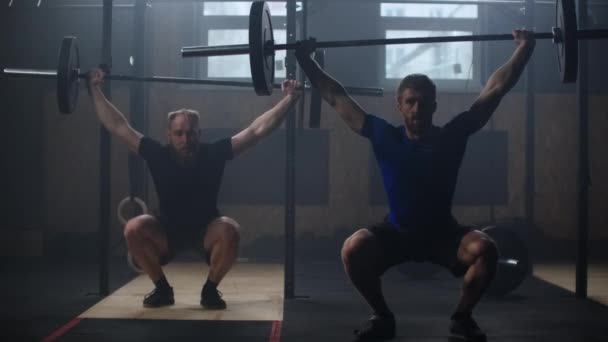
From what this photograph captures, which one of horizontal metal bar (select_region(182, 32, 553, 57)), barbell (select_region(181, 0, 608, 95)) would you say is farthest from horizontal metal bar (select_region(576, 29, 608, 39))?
horizontal metal bar (select_region(182, 32, 553, 57))

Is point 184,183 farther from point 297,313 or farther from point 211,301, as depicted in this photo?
point 297,313

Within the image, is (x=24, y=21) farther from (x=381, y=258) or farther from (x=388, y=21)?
(x=381, y=258)

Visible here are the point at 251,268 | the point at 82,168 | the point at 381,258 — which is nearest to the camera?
the point at 381,258

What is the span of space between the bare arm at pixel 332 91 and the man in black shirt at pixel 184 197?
503mm

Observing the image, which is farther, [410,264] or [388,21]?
[388,21]

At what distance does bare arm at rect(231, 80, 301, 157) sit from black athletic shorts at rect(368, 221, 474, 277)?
3.18 feet

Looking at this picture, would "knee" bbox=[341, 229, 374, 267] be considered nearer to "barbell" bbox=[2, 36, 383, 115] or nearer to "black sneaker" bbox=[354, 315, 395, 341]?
"black sneaker" bbox=[354, 315, 395, 341]

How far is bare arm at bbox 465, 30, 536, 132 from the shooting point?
300 centimetres

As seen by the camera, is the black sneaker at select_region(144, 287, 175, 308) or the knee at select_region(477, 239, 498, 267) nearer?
the knee at select_region(477, 239, 498, 267)

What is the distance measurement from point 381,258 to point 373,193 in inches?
146

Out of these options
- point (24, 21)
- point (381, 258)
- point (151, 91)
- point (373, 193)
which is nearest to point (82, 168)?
point (151, 91)

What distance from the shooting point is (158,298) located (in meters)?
3.74

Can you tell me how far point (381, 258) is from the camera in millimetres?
2922

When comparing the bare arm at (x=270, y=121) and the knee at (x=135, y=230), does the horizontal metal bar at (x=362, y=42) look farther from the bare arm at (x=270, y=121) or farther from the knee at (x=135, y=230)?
the knee at (x=135, y=230)
